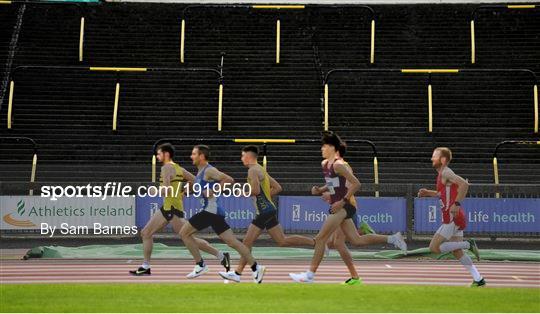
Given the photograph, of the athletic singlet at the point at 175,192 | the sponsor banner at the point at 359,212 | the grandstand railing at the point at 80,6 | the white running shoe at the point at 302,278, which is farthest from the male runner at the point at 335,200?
the grandstand railing at the point at 80,6

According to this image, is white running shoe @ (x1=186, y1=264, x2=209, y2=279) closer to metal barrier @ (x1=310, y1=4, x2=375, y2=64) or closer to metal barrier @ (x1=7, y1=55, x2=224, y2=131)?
metal barrier @ (x1=7, y1=55, x2=224, y2=131)

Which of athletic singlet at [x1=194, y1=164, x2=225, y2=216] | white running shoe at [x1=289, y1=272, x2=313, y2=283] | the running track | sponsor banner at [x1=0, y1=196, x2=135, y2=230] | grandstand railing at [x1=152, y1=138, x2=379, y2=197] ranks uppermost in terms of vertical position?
grandstand railing at [x1=152, y1=138, x2=379, y2=197]

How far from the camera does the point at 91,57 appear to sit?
31594 mm

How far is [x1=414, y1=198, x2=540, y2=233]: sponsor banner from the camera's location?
22.9 m

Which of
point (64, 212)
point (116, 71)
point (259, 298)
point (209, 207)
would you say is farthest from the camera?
point (116, 71)

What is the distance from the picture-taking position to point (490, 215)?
23.0 metres

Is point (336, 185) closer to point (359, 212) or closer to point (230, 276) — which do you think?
point (230, 276)

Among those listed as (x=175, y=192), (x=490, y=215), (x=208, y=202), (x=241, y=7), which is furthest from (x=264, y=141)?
(x=208, y=202)

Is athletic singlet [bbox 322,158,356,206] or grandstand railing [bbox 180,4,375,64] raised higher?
grandstand railing [bbox 180,4,375,64]

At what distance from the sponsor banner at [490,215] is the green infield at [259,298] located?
8.33 metres

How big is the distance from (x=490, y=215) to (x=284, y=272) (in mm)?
7418

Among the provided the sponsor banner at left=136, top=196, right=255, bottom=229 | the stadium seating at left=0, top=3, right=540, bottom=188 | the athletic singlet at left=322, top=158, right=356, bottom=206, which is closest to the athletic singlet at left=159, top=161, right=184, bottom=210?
the athletic singlet at left=322, top=158, right=356, bottom=206

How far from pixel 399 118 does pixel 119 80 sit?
806cm

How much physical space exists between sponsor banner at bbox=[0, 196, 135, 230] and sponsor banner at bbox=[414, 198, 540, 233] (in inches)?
252
